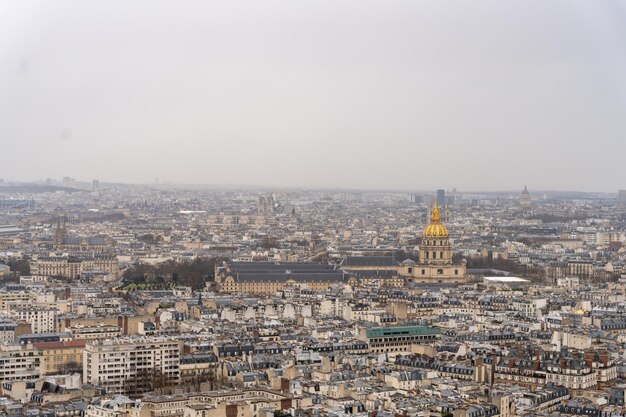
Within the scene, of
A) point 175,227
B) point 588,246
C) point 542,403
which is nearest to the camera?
point 542,403

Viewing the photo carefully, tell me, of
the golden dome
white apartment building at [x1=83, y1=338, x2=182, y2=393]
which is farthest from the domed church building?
white apartment building at [x1=83, y1=338, x2=182, y2=393]

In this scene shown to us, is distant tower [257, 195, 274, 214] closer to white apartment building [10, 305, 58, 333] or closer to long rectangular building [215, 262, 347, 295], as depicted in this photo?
long rectangular building [215, 262, 347, 295]

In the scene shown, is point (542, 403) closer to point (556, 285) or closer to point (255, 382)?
point (255, 382)

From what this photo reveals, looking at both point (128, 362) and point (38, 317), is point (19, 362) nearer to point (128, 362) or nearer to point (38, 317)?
point (128, 362)

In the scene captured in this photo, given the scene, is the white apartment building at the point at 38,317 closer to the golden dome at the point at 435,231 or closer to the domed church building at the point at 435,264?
the domed church building at the point at 435,264

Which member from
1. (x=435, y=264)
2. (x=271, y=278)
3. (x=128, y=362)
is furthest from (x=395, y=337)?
(x=435, y=264)

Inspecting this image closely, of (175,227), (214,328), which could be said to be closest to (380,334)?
(214,328)
